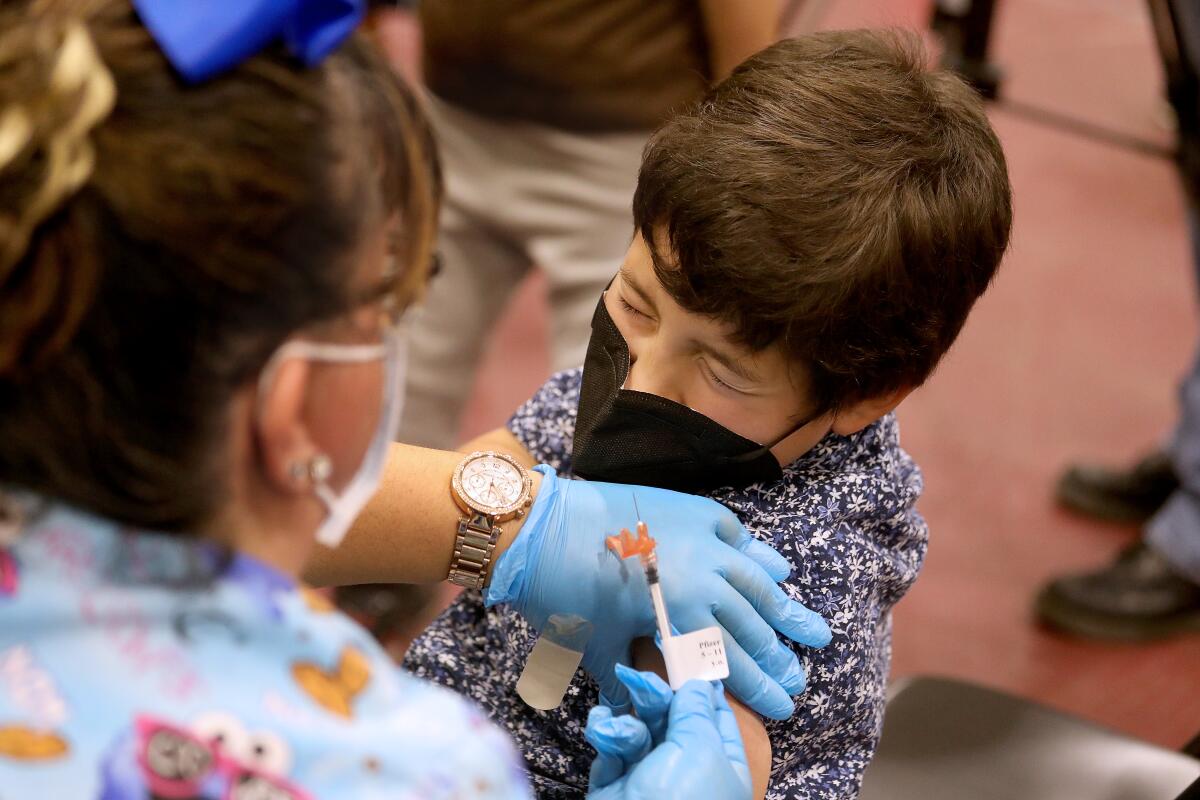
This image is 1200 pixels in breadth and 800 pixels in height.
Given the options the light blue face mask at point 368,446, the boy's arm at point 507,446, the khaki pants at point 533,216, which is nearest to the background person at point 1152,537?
the khaki pants at point 533,216

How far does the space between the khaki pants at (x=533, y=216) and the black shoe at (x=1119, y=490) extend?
1.44 metres

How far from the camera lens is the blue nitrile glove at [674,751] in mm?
1007

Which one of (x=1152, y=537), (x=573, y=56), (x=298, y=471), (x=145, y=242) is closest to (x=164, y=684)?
(x=298, y=471)

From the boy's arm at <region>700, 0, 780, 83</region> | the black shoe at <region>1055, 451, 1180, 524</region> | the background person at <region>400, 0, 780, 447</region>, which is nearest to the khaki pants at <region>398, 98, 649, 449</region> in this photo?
the background person at <region>400, 0, 780, 447</region>

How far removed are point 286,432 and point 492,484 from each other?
18.0 inches

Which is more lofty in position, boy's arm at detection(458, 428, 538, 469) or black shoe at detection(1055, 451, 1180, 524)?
boy's arm at detection(458, 428, 538, 469)

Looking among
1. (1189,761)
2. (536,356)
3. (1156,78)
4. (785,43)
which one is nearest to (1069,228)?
(1156,78)

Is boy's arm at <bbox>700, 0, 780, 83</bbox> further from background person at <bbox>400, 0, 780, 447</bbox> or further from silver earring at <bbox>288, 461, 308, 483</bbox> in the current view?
silver earring at <bbox>288, 461, 308, 483</bbox>

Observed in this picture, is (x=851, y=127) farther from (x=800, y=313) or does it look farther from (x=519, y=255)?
(x=519, y=255)

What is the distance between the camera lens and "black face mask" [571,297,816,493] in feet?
3.92

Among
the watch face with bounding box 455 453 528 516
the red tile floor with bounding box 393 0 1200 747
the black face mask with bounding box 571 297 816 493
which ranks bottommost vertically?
the red tile floor with bounding box 393 0 1200 747

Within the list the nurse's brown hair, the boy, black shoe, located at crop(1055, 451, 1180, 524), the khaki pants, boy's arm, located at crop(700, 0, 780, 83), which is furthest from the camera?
black shoe, located at crop(1055, 451, 1180, 524)

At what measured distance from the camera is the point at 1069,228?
3.70 metres

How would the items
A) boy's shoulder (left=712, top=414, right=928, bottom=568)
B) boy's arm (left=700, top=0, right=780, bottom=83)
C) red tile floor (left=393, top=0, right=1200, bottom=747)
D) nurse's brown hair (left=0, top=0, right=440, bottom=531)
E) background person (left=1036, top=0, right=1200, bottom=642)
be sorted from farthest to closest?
red tile floor (left=393, top=0, right=1200, bottom=747)
background person (left=1036, top=0, right=1200, bottom=642)
boy's arm (left=700, top=0, right=780, bottom=83)
boy's shoulder (left=712, top=414, right=928, bottom=568)
nurse's brown hair (left=0, top=0, right=440, bottom=531)
